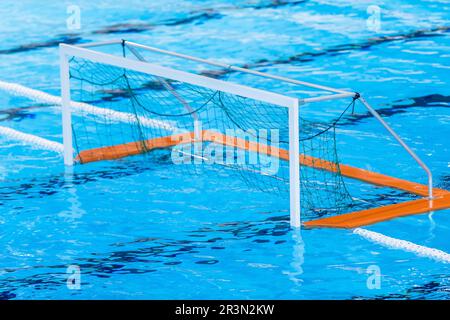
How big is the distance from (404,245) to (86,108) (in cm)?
406

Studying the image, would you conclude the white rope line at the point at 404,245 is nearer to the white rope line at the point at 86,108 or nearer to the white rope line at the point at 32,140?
the white rope line at the point at 86,108

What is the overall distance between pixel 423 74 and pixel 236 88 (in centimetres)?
381

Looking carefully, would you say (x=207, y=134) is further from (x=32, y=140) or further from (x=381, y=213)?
(x=381, y=213)

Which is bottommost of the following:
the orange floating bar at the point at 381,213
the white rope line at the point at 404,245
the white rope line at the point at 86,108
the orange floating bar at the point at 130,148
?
the white rope line at the point at 404,245

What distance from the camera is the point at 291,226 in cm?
725

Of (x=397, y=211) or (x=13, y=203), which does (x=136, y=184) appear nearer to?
(x=13, y=203)

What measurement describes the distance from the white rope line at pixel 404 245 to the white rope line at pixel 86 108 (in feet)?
8.85

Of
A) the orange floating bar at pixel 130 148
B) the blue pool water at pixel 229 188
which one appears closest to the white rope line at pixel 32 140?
the blue pool water at pixel 229 188

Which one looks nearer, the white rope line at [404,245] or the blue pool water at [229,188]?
the blue pool water at [229,188]

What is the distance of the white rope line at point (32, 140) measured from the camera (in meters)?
9.18

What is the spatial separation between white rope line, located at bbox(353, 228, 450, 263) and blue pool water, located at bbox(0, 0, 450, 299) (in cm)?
6

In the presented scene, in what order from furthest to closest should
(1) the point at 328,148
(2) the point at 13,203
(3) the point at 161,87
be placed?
(3) the point at 161,87 < (1) the point at 328,148 < (2) the point at 13,203

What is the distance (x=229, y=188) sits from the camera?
8.12 meters
